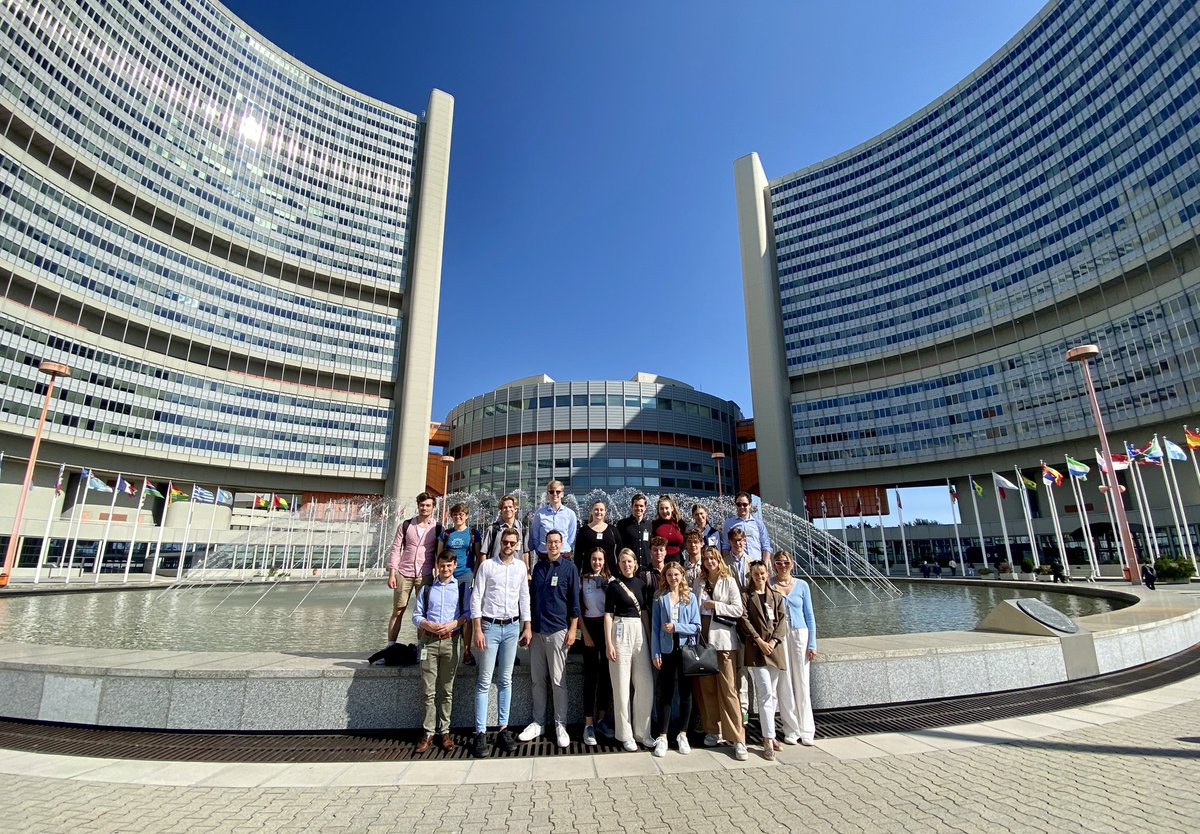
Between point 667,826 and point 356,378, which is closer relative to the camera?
point 667,826

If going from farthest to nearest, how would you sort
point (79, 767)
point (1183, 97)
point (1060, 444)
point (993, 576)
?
point (1060, 444) → point (1183, 97) → point (993, 576) → point (79, 767)

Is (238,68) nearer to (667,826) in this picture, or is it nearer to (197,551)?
(197,551)

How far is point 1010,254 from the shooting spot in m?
61.6

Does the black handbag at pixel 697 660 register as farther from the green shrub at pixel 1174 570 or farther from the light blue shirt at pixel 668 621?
the green shrub at pixel 1174 570

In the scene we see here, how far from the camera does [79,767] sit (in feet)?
16.2

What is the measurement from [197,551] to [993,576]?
68.9 metres

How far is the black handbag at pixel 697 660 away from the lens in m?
5.42

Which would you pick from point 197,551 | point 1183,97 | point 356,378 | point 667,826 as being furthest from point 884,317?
point 197,551

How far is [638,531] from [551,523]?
1166mm

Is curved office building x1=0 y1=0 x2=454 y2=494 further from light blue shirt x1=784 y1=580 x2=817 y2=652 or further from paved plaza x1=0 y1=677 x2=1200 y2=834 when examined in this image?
light blue shirt x1=784 y1=580 x2=817 y2=652

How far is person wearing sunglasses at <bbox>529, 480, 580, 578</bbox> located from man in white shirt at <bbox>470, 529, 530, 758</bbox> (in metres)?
0.85

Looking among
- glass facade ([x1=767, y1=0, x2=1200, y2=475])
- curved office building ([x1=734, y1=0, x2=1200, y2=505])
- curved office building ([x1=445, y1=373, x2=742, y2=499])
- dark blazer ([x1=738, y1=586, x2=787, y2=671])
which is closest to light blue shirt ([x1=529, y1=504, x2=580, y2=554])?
dark blazer ([x1=738, y1=586, x2=787, y2=671])

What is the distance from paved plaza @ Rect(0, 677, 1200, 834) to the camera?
12.6ft

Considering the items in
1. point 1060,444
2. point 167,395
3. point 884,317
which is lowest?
point 1060,444
